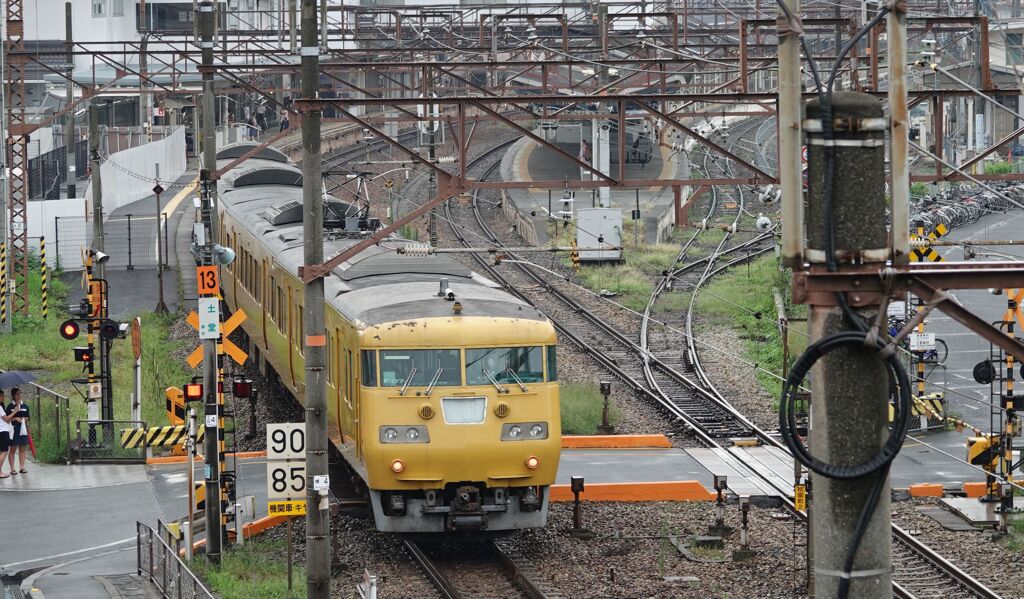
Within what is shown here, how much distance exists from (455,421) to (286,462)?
199 cm

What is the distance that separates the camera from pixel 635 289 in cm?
3747

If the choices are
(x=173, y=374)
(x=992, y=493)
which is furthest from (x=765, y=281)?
(x=992, y=493)

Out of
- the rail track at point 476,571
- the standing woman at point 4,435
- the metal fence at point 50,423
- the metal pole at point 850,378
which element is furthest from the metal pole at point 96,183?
the metal pole at point 850,378

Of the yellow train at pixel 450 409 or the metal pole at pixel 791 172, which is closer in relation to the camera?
the metal pole at pixel 791 172

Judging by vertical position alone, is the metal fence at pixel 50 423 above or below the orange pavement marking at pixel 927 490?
above

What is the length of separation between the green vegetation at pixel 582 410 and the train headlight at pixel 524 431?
310 inches

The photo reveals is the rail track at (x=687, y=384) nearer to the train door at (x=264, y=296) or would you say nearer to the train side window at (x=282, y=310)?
the train side window at (x=282, y=310)

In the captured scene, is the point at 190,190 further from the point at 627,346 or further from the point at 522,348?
the point at 522,348

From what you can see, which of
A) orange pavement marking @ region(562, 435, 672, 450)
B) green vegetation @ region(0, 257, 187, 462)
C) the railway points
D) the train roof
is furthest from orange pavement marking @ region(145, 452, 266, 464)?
orange pavement marking @ region(562, 435, 672, 450)

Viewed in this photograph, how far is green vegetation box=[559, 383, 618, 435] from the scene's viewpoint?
24500mm

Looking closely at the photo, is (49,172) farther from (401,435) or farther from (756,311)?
(401,435)

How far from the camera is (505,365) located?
16578 mm

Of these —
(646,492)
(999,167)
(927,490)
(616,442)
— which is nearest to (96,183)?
(616,442)

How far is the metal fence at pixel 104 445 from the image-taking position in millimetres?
23594
